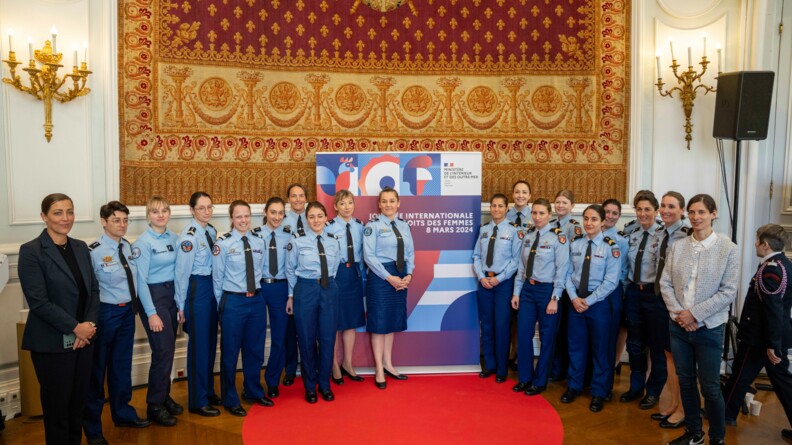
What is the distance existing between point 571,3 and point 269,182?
11.1 ft

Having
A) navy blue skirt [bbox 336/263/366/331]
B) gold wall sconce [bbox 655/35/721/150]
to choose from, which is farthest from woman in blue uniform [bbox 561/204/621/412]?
gold wall sconce [bbox 655/35/721/150]

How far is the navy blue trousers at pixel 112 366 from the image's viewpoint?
12.4 ft

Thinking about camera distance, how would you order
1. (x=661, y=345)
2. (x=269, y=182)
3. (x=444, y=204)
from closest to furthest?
(x=661, y=345) < (x=444, y=204) < (x=269, y=182)

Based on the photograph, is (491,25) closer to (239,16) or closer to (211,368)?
(239,16)

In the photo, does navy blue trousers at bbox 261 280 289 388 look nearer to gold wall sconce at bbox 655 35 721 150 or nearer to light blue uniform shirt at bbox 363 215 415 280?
light blue uniform shirt at bbox 363 215 415 280

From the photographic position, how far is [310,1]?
5.55 m

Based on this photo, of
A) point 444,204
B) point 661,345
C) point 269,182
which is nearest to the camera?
point 661,345

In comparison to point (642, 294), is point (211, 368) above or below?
below

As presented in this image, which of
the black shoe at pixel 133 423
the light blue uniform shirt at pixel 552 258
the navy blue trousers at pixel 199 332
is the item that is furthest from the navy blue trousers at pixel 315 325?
the light blue uniform shirt at pixel 552 258

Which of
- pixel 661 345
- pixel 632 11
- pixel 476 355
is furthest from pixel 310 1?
pixel 661 345

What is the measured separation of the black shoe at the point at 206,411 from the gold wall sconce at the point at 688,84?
15.6 feet

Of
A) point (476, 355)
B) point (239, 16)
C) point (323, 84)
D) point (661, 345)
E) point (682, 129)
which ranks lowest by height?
point (476, 355)

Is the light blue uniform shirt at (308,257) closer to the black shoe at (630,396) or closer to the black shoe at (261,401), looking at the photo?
the black shoe at (261,401)

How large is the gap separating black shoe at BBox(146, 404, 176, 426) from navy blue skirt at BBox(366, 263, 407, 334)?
1.61 meters
